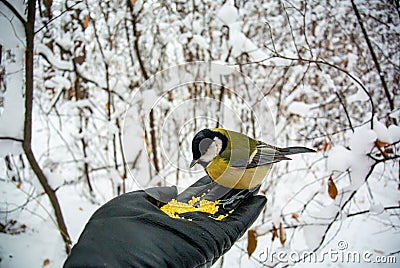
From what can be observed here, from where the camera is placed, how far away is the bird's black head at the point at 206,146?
102 centimetres

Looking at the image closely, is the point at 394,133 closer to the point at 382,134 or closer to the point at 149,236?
the point at 382,134

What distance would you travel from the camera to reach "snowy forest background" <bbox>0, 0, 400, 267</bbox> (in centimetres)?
134

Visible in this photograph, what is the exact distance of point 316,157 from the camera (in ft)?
9.22

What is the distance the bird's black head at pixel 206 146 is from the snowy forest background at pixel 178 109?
0.27 m

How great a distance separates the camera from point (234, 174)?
43.2 inches

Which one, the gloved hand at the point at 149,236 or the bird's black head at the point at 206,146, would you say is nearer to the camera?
the gloved hand at the point at 149,236

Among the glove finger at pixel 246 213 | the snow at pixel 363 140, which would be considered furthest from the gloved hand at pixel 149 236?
the snow at pixel 363 140

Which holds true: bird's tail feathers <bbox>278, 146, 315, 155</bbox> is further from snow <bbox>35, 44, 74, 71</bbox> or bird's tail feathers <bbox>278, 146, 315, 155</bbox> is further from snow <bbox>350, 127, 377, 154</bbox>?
snow <bbox>35, 44, 74, 71</bbox>

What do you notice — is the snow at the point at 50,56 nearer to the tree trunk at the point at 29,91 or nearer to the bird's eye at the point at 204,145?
the tree trunk at the point at 29,91

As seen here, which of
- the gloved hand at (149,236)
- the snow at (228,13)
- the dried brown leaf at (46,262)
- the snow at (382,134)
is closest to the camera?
the gloved hand at (149,236)

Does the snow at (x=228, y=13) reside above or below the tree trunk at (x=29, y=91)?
above

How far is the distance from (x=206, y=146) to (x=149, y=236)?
34 cm

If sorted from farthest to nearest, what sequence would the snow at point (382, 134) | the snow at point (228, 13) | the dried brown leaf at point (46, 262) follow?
the dried brown leaf at point (46, 262)
the snow at point (228, 13)
the snow at point (382, 134)

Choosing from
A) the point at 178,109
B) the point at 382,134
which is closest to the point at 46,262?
the point at 178,109
